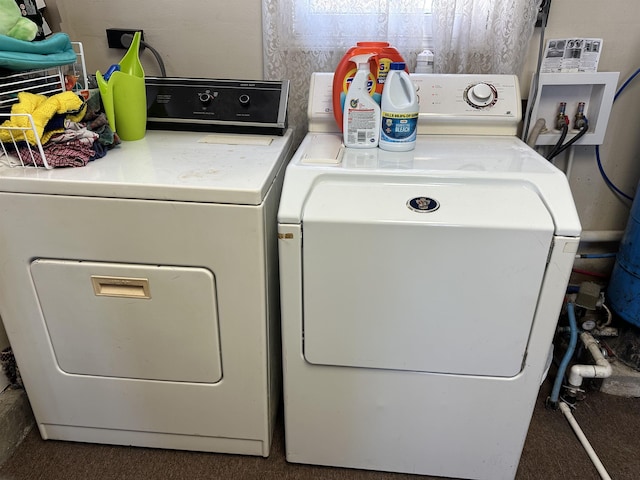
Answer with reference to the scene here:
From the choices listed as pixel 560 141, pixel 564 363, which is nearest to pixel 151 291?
pixel 564 363

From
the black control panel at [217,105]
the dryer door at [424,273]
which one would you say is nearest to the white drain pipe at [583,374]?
the dryer door at [424,273]

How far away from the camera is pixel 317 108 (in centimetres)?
154

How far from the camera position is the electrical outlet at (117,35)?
1.72 m

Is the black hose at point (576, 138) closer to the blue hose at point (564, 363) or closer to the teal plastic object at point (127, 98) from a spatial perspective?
the blue hose at point (564, 363)

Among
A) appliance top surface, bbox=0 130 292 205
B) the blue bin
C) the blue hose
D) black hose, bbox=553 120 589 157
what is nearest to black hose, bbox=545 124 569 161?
black hose, bbox=553 120 589 157

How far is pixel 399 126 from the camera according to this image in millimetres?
1312

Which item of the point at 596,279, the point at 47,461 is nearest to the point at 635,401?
the point at 596,279

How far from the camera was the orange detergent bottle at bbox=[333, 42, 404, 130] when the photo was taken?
4.58ft

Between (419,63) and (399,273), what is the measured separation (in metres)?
Answer: 0.83

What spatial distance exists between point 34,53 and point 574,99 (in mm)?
1690

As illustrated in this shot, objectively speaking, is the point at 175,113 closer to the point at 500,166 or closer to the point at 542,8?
the point at 500,166

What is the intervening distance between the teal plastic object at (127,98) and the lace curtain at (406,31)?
1.47 ft

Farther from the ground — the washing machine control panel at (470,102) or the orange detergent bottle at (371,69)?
the orange detergent bottle at (371,69)

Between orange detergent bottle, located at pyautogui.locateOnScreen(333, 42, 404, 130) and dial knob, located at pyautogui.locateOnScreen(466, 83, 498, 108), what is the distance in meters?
0.25
